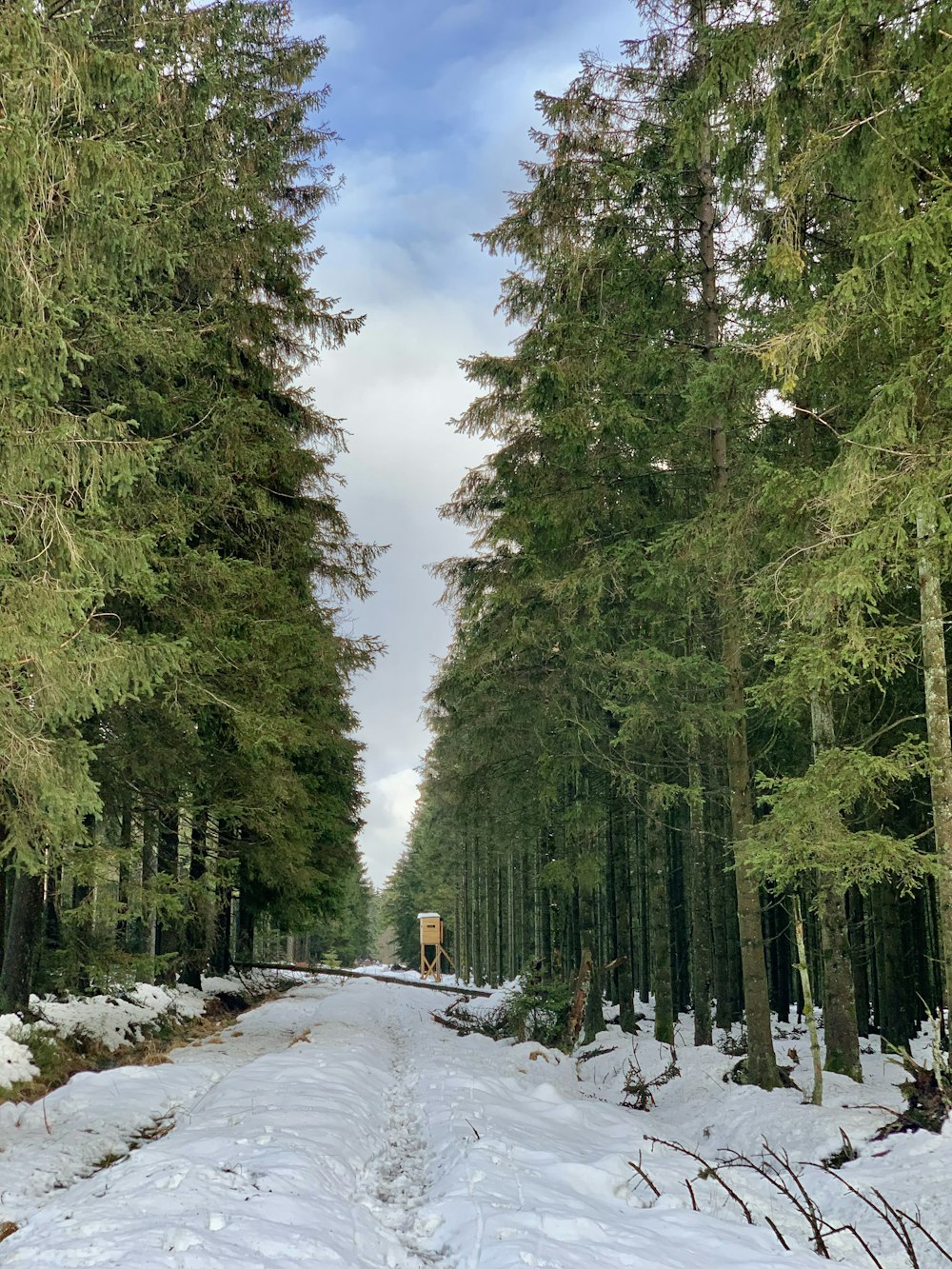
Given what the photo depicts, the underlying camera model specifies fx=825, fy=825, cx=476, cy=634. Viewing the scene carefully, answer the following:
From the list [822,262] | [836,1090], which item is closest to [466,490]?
[822,262]

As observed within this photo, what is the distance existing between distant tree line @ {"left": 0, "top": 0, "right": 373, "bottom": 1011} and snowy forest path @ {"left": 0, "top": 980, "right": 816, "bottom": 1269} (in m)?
2.42

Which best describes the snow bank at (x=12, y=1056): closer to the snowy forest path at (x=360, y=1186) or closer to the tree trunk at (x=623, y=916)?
the snowy forest path at (x=360, y=1186)

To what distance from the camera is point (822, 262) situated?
9.03 metres

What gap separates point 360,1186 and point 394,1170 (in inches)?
25.6

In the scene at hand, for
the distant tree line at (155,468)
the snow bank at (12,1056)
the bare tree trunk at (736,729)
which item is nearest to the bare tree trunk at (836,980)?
the bare tree trunk at (736,729)

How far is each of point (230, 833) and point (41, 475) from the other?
24.6ft

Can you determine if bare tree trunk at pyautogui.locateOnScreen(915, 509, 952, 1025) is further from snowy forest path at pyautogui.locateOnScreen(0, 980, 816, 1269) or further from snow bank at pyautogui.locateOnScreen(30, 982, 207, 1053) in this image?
snow bank at pyautogui.locateOnScreen(30, 982, 207, 1053)

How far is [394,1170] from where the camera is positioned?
235 inches

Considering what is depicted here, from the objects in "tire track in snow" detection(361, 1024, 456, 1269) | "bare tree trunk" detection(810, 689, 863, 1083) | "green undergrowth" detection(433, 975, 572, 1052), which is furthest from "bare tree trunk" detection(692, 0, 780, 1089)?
"green undergrowth" detection(433, 975, 572, 1052)

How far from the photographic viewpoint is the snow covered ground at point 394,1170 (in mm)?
4078

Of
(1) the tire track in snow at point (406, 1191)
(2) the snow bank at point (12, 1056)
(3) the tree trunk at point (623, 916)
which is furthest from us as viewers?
(3) the tree trunk at point (623, 916)

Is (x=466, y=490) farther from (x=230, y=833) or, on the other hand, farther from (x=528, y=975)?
(x=528, y=975)

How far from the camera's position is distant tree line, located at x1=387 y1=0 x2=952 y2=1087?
657 cm

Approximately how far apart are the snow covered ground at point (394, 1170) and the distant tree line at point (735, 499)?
1834 mm
